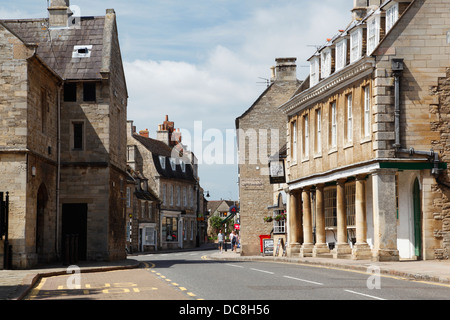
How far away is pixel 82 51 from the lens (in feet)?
118

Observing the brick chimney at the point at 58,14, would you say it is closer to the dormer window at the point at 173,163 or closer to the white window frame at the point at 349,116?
the white window frame at the point at 349,116

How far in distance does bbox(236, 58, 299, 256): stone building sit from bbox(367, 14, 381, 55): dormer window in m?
22.3

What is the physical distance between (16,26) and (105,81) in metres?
6.90

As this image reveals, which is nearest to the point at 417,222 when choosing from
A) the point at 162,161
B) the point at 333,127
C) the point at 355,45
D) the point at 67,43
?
the point at 333,127

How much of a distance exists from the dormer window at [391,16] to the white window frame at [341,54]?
364 centimetres

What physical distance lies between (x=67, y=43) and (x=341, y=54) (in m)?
13.4

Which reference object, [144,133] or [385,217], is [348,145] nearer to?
[385,217]

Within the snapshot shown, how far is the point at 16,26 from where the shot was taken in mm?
38125

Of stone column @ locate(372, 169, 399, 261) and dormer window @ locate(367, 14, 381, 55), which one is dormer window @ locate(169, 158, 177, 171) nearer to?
dormer window @ locate(367, 14, 381, 55)

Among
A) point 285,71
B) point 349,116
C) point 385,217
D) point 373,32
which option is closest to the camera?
point 385,217

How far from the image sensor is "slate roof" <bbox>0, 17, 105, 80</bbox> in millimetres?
35125
